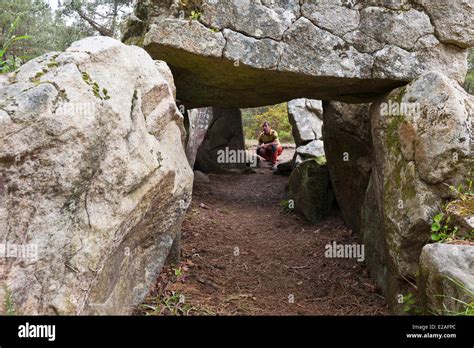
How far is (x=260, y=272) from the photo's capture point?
4695 mm

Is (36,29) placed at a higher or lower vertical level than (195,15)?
lower

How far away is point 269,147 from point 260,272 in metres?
7.94

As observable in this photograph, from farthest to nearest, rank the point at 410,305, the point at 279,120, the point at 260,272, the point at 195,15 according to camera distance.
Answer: the point at 279,120, the point at 260,272, the point at 195,15, the point at 410,305

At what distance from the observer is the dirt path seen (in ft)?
12.4

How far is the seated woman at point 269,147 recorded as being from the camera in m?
12.4

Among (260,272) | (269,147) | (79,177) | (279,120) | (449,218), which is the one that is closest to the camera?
(79,177)

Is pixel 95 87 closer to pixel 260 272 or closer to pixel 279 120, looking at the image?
pixel 260 272

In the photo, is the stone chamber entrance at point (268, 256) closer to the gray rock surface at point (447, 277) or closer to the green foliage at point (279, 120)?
the gray rock surface at point (447, 277)

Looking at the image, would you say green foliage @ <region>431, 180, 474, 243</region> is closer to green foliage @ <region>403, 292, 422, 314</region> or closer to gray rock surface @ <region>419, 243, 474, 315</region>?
gray rock surface @ <region>419, 243, 474, 315</region>

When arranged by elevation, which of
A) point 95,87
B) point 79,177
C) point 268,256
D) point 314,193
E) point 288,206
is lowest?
point 288,206

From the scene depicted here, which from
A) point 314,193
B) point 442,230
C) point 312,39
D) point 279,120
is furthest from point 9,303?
point 279,120

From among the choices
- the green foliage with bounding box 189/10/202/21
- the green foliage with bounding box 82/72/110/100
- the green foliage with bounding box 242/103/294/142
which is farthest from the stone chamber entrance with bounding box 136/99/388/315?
the green foliage with bounding box 242/103/294/142

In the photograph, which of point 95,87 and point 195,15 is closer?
point 95,87

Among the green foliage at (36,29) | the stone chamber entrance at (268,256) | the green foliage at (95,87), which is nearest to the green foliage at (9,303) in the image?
the green foliage at (95,87)
